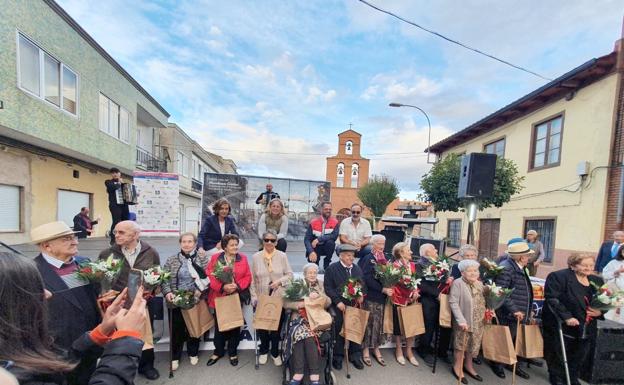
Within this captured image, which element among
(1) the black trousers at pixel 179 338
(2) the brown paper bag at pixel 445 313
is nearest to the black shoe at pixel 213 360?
(1) the black trousers at pixel 179 338

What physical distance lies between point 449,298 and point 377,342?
1147 mm

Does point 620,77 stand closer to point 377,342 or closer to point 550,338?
point 550,338

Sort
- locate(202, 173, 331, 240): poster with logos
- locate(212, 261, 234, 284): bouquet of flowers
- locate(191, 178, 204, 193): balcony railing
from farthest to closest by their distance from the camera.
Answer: locate(191, 178, 204, 193): balcony railing < locate(202, 173, 331, 240): poster with logos < locate(212, 261, 234, 284): bouquet of flowers

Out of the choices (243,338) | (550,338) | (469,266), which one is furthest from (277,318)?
(550,338)

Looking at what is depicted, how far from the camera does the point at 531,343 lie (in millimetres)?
3527

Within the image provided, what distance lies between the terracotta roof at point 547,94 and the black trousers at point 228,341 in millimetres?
12462

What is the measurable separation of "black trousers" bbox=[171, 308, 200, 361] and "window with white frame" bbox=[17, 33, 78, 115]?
9.38 m

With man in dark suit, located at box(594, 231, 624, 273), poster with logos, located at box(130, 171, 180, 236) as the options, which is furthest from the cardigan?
poster with logos, located at box(130, 171, 180, 236)

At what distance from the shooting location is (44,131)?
8945 millimetres

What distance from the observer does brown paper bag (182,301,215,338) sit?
3423 mm

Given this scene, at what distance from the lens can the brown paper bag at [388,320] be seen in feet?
12.4

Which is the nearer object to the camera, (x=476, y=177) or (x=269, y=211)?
(x=269, y=211)

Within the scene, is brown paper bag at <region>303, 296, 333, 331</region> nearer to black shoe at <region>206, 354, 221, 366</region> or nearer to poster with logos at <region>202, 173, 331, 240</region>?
black shoe at <region>206, 354, 221, 366</region>

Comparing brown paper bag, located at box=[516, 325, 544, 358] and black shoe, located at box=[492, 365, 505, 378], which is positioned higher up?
brown paper bag, located at box=[516, 325, 544, 358]
